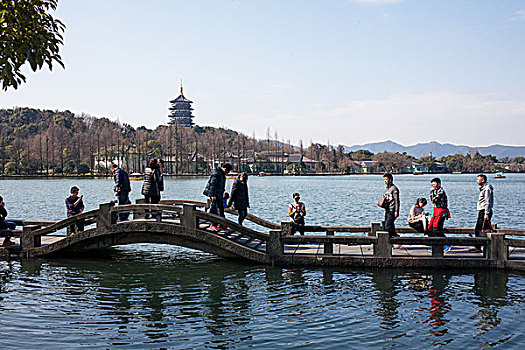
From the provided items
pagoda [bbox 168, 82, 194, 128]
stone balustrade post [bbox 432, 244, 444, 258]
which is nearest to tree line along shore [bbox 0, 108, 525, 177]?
pagoda [bbox 168, 82, 194, 128]

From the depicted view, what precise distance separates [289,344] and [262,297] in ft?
8.41

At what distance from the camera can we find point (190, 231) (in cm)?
1239

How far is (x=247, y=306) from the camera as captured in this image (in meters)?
9.66

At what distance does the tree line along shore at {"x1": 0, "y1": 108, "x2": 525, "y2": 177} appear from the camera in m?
110

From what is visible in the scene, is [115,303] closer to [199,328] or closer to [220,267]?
[199,328]

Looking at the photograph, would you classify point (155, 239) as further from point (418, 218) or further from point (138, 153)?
point (138, 153)

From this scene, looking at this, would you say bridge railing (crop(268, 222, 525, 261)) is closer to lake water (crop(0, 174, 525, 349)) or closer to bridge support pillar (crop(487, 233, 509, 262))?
bridge support pillar (crop(487, 233, 509, 262))

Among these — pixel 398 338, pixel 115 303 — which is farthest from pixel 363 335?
pixel 115 303

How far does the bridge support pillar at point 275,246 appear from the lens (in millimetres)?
12234

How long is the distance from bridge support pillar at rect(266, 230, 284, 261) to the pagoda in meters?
166

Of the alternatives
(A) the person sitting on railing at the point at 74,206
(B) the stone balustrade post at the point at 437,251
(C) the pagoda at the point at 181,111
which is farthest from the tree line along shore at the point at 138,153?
(B) the stone balustrade post at the point at 437,251

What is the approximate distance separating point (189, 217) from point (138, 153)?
11385 centimetres

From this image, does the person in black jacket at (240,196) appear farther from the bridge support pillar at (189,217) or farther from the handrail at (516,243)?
the handrail at (516,243)

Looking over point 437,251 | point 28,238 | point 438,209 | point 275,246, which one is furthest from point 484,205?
point 28,238
